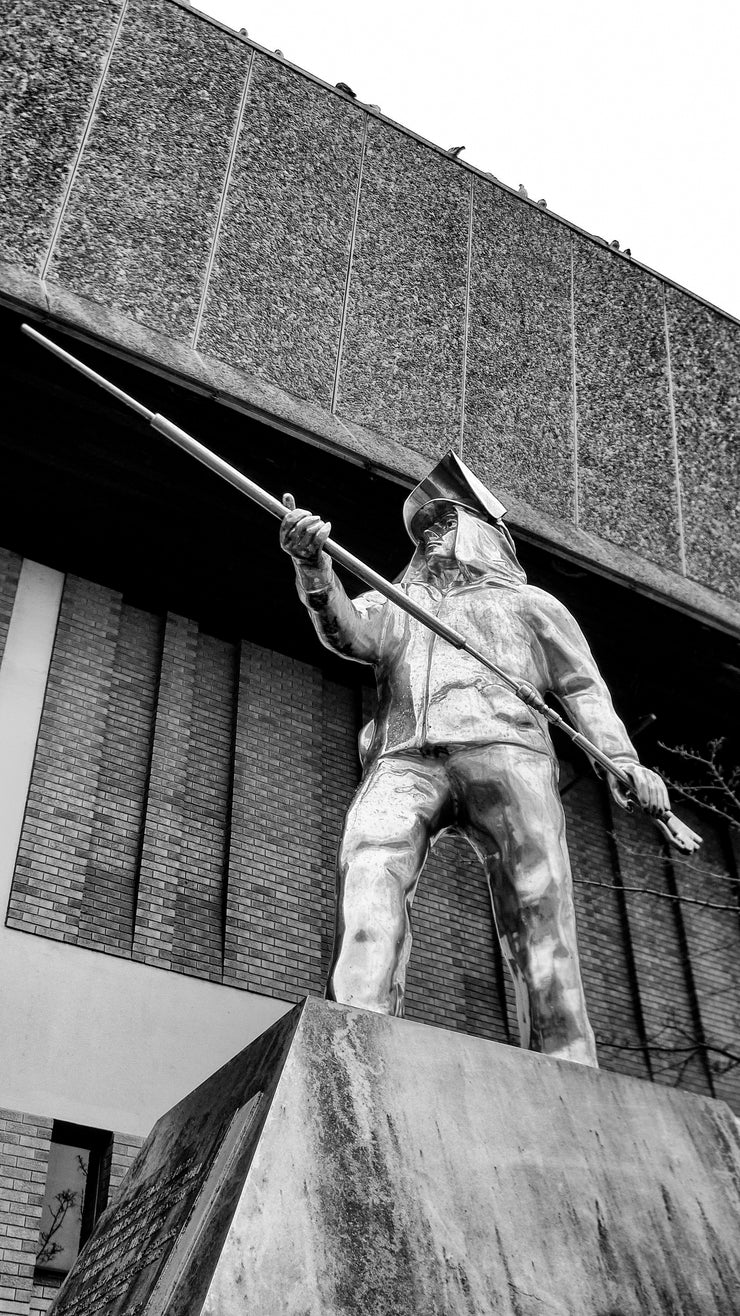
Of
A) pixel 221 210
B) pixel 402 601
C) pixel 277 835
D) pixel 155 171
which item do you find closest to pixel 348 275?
pixel 221 210

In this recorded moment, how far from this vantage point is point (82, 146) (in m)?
9.75

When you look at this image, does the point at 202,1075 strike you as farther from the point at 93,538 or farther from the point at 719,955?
the point at 719,955

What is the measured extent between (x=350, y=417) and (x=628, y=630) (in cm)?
274

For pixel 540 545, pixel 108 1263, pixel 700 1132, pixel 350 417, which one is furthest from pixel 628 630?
pixel 108 1263

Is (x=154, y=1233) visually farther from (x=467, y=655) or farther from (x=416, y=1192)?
(x=467, y=655)

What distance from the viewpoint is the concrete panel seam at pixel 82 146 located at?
30.1 ft

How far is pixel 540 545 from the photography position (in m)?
9.80

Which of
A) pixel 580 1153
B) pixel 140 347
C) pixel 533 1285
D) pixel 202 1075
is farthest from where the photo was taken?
pixel 140 347

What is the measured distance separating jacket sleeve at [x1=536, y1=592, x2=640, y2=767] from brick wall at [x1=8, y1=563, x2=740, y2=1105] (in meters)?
4.21

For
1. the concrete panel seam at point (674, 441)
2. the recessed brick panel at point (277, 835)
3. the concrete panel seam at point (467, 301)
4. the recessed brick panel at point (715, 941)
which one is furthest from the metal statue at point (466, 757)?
the concrete panel seam at point (674, 441)

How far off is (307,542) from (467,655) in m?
0.72

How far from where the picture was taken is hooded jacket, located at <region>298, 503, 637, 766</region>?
4449mm

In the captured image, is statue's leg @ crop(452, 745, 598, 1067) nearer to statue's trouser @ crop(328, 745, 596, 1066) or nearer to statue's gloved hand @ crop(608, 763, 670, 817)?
statue's trouser @ crop(328, 745, 596, 1066)

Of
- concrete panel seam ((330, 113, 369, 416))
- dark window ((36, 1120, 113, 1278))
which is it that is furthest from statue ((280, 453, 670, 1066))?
concrete panel seam ((330, 113, 369, 416))
